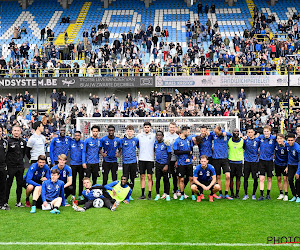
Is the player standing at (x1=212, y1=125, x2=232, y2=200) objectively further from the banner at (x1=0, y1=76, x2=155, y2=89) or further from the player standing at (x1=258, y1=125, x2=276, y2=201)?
the banner at (x1=0, y1=76, x2=155, y2=89)

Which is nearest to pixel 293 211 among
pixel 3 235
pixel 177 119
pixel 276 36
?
pixel 3 235

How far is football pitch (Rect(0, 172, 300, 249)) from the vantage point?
7176 millimetres

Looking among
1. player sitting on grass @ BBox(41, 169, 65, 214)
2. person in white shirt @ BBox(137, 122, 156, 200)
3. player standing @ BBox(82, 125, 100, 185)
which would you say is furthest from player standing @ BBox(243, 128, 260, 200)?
player sitting on grass @ BBox(41, 169, 65, 214)

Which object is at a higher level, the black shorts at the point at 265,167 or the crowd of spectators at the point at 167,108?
the crowd of spectators at the point at 167,108

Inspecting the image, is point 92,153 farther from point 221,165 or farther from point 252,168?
point 252,168

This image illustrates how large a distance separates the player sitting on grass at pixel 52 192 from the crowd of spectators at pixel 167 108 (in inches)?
450

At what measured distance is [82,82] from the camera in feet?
95.7

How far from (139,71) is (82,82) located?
3.99 metres

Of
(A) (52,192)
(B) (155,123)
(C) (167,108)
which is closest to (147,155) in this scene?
(A) (52,192)

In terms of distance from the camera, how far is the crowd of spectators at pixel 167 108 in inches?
919

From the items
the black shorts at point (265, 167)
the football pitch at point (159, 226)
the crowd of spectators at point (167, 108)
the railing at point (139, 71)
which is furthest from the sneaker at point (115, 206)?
the railing at point (139, 71)

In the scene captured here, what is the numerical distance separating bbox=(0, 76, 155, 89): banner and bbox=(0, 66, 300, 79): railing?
42cm

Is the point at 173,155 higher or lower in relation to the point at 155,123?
lower

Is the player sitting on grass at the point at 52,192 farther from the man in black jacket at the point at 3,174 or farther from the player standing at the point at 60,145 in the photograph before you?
the player standing at the point at 60,145
